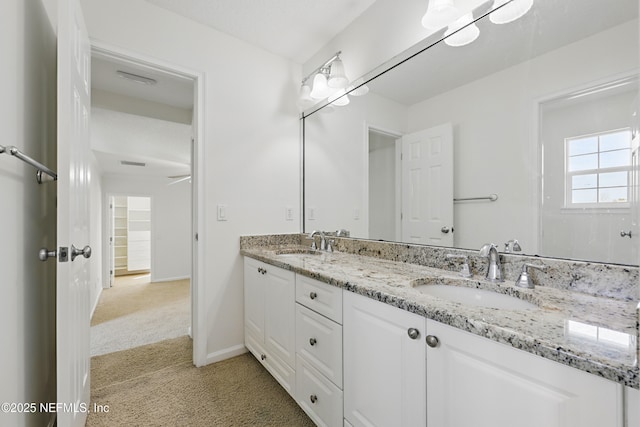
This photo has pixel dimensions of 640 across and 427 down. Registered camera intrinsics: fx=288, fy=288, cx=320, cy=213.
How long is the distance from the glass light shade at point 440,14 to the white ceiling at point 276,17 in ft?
1.96

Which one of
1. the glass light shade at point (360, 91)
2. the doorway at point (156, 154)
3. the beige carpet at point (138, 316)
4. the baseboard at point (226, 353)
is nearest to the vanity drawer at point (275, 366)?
the baseboard at point (226, 353)

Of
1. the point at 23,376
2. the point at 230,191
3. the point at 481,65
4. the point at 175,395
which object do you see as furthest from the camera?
the point at 230,191

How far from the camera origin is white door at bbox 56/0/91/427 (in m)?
1.04

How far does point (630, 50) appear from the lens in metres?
0.93

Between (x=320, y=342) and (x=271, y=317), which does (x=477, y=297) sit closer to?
(x=320, y=342)

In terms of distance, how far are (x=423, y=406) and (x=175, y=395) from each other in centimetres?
154

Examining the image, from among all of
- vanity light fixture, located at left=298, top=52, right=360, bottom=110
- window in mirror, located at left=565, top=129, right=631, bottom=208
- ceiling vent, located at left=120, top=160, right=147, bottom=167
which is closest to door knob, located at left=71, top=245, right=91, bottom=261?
vanity light fixture, located at left=298, top=52, right=360, bottom=110

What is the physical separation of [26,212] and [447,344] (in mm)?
1584

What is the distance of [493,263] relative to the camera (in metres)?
1.20

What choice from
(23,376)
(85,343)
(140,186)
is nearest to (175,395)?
(85,343)

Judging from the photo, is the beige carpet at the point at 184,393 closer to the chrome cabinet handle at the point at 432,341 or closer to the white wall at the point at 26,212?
the white wall at the point at 26,212

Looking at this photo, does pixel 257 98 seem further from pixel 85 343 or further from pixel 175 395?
pixel 175 395

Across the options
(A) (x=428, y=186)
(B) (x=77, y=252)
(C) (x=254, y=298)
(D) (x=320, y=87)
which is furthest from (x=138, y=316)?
(A) (x=428, y=186)

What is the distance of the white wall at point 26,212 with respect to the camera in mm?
932
